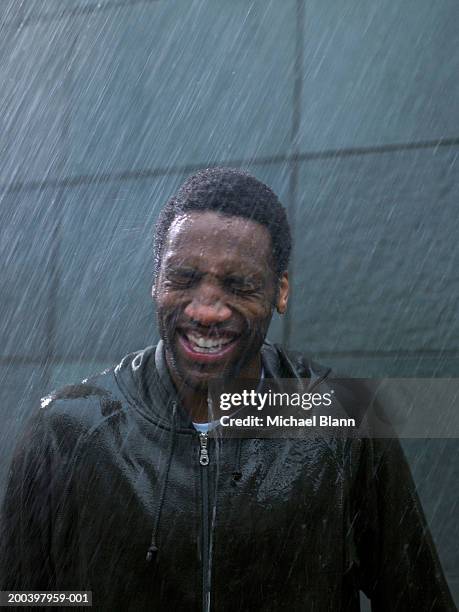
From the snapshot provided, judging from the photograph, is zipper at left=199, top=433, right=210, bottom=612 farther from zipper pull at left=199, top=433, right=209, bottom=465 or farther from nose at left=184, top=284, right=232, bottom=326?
nose at left=184, top=284, right=232, bottom=326

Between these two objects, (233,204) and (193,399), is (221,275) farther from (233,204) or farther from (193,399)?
(193,399)

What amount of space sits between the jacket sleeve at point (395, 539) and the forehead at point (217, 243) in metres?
0.90

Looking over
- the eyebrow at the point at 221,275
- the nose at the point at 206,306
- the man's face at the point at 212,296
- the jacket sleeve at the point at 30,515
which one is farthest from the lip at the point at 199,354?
the jacket sleeve at the point at 30,515

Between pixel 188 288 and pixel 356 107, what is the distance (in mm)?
2913

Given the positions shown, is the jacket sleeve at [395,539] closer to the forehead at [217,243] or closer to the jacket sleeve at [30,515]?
the forehead at [217,243]

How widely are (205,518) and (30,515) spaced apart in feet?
2.21

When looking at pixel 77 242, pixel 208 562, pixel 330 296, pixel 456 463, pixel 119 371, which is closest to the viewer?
pixel 208 562

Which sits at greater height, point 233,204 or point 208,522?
point 233,204

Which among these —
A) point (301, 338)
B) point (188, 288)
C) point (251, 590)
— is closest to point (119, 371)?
point (188, 288)

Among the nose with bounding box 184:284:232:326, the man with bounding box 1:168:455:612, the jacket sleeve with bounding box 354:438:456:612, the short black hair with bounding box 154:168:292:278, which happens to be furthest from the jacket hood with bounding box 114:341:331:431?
the jacket sleeve with bounding box 354:438:456:612

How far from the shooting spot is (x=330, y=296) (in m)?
5.77

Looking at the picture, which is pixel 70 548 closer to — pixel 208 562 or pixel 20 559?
pixel 20 559

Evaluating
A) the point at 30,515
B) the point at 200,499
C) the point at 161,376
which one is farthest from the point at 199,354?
the point at 30,515

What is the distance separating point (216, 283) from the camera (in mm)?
3621
